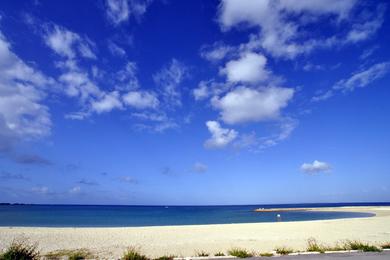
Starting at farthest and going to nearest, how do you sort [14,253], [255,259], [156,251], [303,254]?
[156,251]
[303,254]
[255,259]
[14,253]

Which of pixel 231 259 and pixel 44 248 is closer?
pixel 231 259

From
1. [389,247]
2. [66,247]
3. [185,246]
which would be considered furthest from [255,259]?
[66,247]

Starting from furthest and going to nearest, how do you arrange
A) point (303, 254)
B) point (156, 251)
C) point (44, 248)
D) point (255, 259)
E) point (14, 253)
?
point (44, 248) → point (156, 251) → point (303, 254) → point (255, 259) → point (14, 253)

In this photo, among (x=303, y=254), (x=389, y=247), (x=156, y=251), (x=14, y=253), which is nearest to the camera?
(x=14, y=253)

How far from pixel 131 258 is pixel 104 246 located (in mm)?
8551

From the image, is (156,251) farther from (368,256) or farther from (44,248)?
(368,256)

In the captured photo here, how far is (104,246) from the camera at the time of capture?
1639 centimetres

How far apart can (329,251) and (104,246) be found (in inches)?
461

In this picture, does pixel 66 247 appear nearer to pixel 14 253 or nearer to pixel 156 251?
pixel 156 251

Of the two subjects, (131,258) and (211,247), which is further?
(211,247)

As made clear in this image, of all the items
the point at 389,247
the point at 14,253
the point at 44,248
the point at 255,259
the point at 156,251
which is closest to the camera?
the point at 14,253

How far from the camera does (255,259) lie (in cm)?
862

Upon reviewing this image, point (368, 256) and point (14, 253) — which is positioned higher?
point (14, 253)

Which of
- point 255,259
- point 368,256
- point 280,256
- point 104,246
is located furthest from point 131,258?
point 104,246
